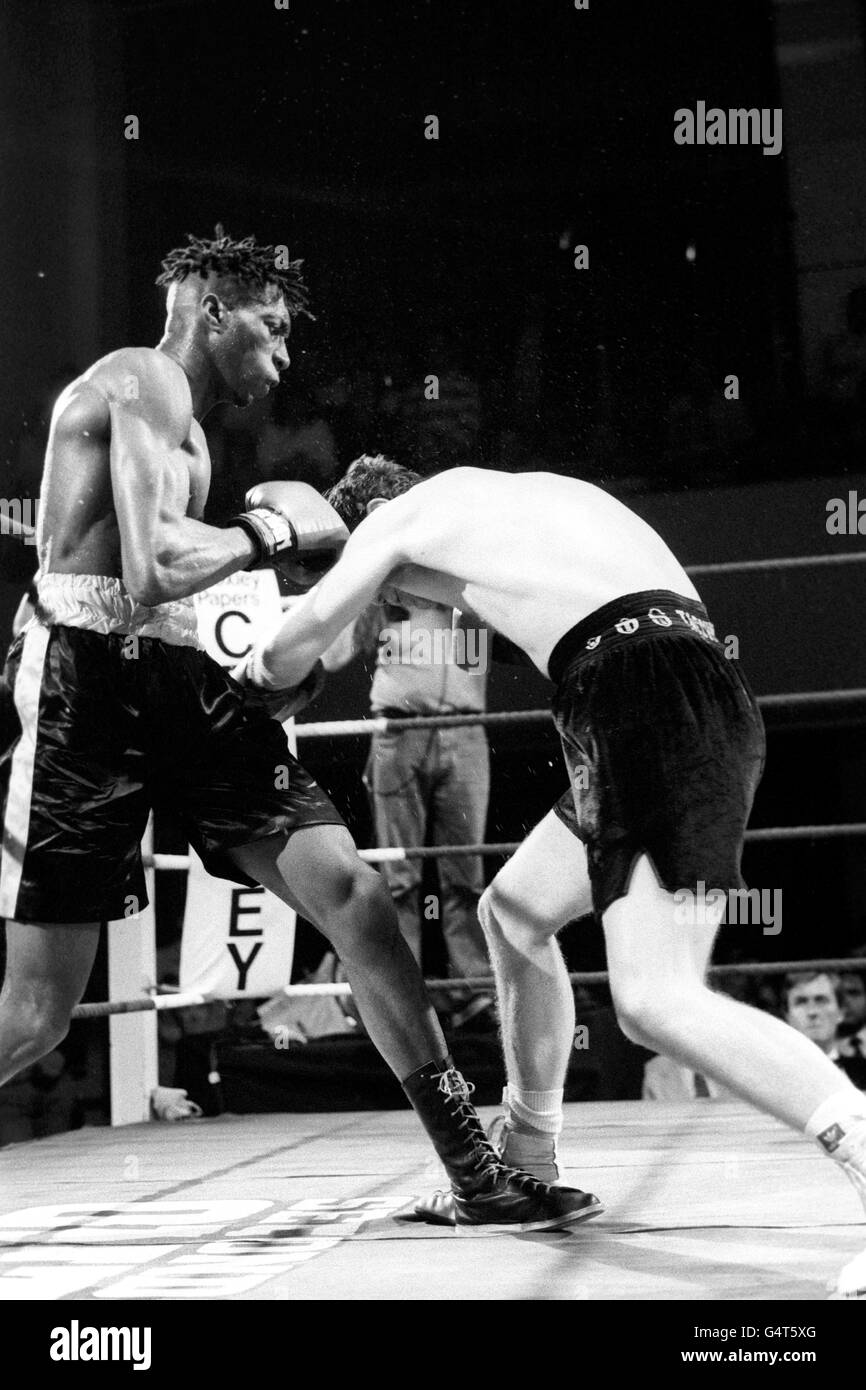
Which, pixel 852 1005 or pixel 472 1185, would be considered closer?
pixel 472 1185

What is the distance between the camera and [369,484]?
1929 millimetres

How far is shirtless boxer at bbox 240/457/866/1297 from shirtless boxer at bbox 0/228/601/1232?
138mm

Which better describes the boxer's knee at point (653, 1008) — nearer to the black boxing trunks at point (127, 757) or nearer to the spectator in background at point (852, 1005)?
the black boxing trunks at point (127, 757)

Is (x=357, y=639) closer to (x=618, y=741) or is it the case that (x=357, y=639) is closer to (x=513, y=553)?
(x=513, y=553)

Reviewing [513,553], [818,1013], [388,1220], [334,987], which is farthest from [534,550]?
[818,1013]

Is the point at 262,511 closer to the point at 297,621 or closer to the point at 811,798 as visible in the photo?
the point at 297,621

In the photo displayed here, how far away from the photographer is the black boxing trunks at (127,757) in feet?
5.82

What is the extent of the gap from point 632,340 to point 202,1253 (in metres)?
4.45

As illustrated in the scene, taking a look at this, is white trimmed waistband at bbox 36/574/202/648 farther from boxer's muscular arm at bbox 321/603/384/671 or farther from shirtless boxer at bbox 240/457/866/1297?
boxer's muscular arm at bbox 321/603/384/671

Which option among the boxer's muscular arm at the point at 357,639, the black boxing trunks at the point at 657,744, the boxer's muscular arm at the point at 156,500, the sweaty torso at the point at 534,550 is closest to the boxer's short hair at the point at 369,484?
the boxer's muscular arm at the point at 156,500

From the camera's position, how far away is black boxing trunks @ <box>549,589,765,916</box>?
56.6 inches

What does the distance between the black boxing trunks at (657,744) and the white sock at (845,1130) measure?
24 cm

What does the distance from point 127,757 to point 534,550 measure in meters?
0.60
